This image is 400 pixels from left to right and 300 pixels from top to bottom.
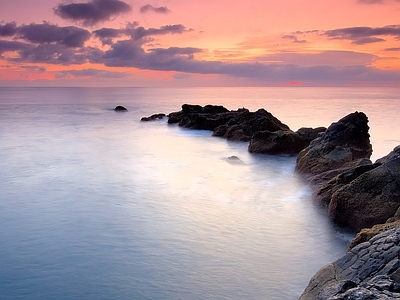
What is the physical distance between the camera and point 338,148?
13750mm

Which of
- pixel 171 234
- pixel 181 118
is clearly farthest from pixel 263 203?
pixel 181 118

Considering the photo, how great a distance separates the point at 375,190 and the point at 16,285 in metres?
7.41

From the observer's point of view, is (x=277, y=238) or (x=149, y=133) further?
(x=149, y=133)

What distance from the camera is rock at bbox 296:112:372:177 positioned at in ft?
44.2

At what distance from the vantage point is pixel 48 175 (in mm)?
15266

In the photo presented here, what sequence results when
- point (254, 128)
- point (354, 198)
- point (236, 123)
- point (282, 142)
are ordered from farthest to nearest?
point (236, 123) → point (254, 128) → point (282, 142) → point (354, 198)

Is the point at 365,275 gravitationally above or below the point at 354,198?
below

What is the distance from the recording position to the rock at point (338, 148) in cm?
1348

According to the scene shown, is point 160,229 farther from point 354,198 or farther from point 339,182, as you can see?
point 339,182

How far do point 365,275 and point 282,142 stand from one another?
44.1ft

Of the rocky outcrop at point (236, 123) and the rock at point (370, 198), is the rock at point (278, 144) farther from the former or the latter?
the rock at point (370, 198)

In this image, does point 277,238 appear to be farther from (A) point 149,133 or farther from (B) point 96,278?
(A) point 149,133

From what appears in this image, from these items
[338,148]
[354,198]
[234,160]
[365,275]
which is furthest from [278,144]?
[365,275]

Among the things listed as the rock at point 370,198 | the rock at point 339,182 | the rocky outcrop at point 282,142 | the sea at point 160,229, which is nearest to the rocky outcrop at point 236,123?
the rocky outcrop at point 282,142
